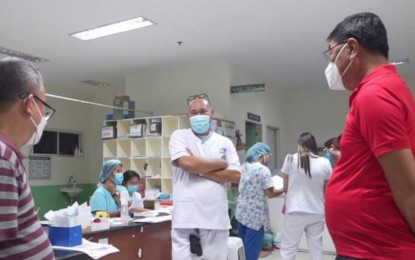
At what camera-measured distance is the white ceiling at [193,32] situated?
4.03 meters

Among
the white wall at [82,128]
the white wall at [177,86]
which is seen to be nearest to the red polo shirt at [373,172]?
the white wall at [177,86]

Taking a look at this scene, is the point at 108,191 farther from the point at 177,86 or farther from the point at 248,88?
the point at 177,86

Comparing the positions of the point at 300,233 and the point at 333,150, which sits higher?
the point at 333,150

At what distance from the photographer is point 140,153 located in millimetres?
6039

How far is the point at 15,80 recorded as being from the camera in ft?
3.59

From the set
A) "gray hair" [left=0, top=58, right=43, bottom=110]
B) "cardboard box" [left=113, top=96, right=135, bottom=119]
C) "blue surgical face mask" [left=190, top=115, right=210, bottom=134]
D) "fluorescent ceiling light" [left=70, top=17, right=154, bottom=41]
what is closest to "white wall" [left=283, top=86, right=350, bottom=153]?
"cardboard box" [left=113, top=96, right=135, bottom=119]

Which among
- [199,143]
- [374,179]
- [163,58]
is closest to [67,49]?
[163,58]

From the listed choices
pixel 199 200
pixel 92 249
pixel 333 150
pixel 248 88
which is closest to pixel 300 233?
pixel 333 150

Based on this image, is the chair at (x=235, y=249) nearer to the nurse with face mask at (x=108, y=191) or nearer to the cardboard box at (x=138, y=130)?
the nurse with face mask at (x=108, y=191)

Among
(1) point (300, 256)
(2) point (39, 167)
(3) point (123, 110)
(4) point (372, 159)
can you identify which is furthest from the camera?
(2) point (39, 167)

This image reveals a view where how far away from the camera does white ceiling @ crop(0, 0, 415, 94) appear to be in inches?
159

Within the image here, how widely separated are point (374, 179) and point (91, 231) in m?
1.75

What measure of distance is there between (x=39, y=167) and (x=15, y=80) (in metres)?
6.87

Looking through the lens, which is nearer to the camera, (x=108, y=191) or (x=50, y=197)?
(x=108, y=191)
